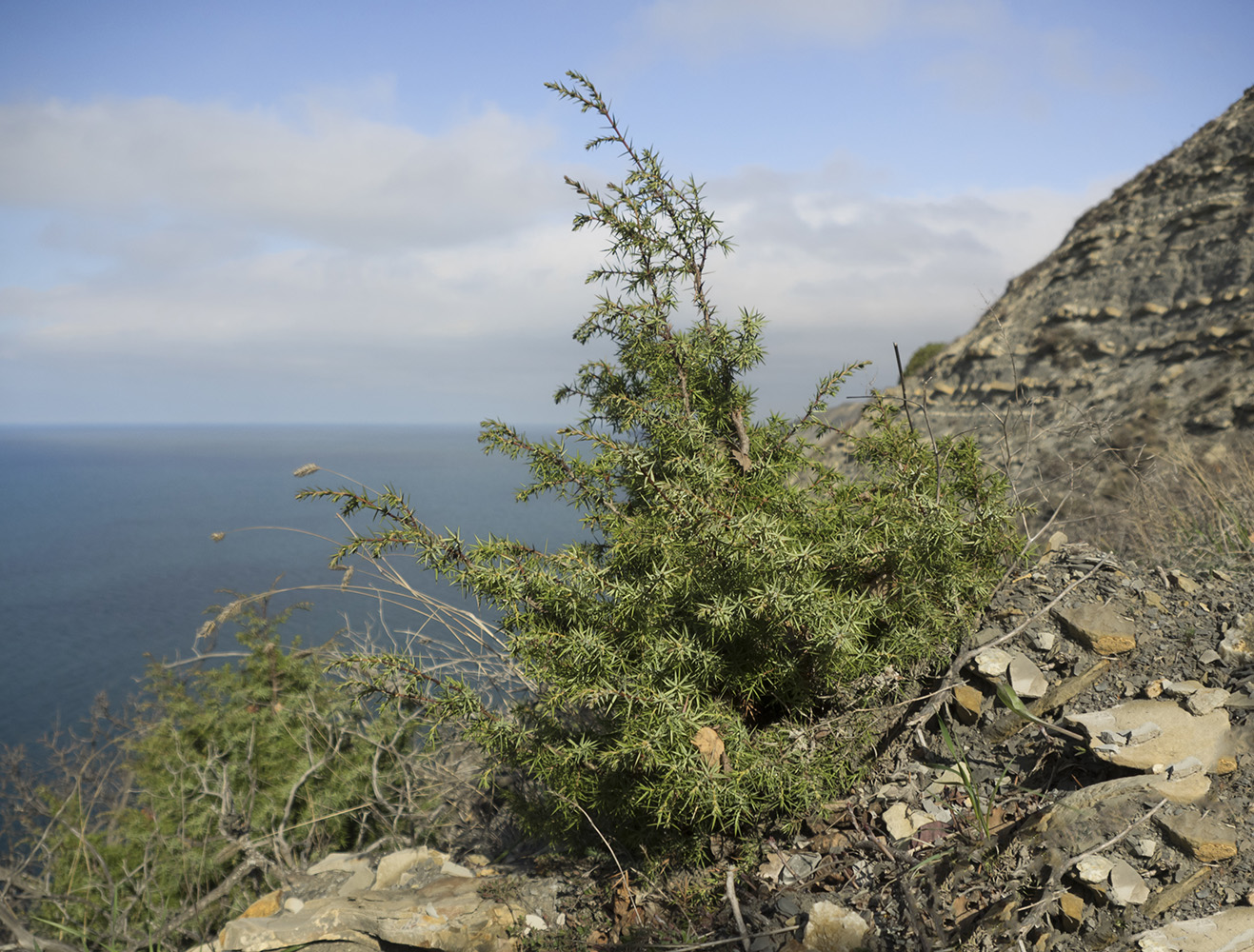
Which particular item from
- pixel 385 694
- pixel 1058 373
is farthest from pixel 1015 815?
pixel 1058 373

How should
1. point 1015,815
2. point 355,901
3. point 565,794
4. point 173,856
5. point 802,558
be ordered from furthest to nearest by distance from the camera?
point 173,856 → point 355,901 → point 565,794 → point 1015,815 → point 802,558

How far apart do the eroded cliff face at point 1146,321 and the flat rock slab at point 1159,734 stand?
25.8 ft

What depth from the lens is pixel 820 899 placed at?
226 cm

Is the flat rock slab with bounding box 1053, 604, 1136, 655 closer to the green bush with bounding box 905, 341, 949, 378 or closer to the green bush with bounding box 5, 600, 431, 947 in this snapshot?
the green bush with bounding box 5, 600, 431, 947

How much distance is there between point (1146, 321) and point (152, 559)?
4453 cm

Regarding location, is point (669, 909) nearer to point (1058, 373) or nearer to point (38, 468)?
point (1058, 373)

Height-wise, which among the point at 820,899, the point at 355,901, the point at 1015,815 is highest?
the point at 1015,815

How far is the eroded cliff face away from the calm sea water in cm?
832

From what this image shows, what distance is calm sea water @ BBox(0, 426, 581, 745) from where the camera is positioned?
Result: 2088 cm

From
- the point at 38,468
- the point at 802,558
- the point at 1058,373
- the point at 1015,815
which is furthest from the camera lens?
the point at 38,468

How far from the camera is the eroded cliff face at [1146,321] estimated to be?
1016 centimetres

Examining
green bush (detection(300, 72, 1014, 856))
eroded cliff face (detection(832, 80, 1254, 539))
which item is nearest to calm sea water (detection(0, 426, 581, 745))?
green bush (detection(300, 72, 1014, 856))

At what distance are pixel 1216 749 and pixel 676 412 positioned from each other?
Answer: 2118mm

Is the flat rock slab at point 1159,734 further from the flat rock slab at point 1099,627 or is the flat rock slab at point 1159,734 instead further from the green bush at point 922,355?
the green bush at point 922,355
